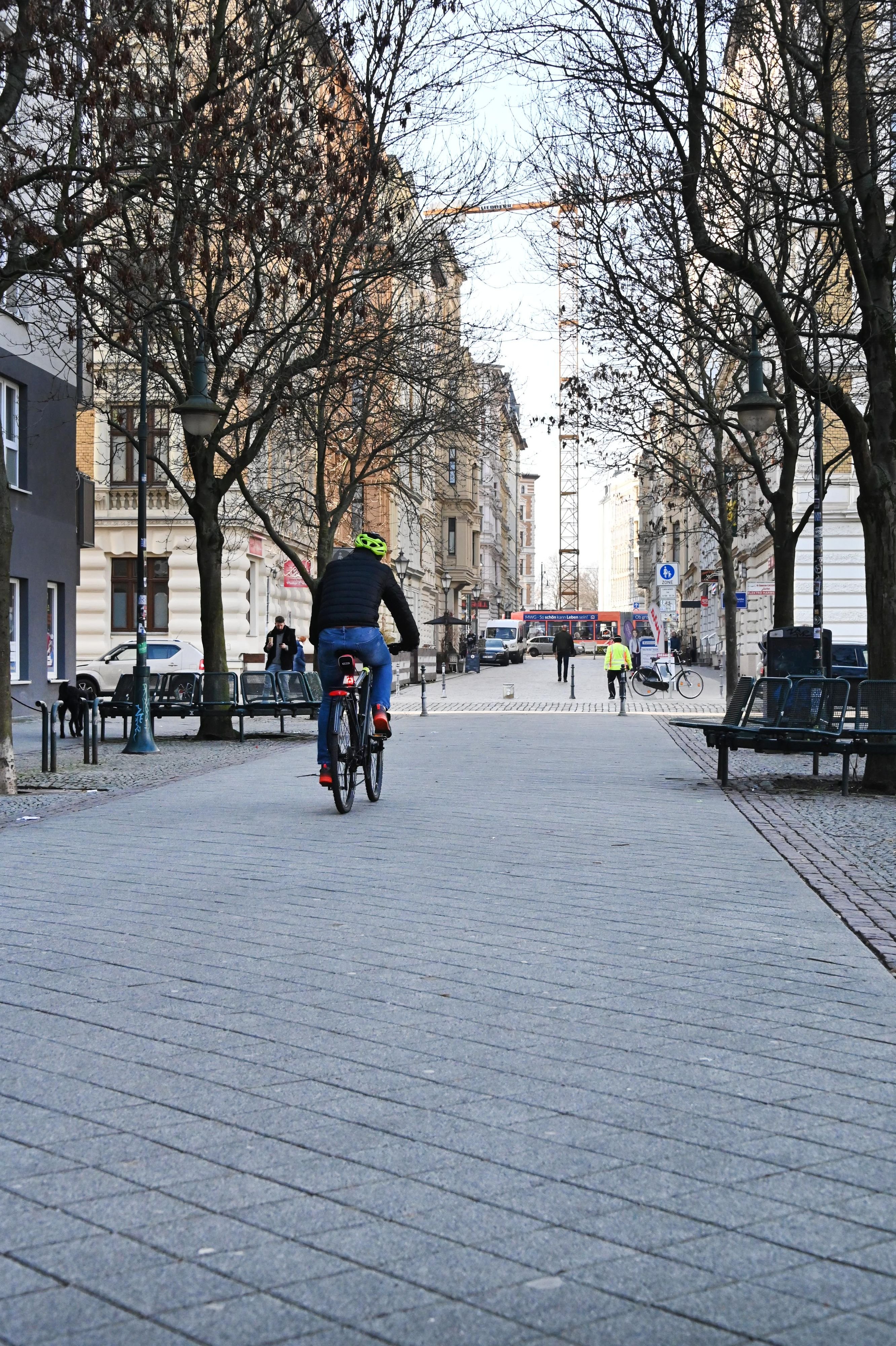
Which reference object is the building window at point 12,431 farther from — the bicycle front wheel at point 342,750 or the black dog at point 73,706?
the bicycle front wheel at point 342,750

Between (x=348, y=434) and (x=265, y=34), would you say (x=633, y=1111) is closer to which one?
(x=265, y=34)

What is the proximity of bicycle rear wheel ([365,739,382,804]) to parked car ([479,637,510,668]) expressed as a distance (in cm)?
7454

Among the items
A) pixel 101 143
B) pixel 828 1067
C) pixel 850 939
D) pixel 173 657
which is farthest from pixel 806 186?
pixel 173 657

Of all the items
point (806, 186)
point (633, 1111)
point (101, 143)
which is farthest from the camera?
point (806, 186)

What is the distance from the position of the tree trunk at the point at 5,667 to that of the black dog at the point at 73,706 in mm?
9103

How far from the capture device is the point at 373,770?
12469 mm

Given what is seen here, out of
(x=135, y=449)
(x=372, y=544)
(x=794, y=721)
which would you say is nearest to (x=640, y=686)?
(x=135, y=449)

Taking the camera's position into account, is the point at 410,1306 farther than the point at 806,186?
No

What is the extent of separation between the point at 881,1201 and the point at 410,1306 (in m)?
1.21

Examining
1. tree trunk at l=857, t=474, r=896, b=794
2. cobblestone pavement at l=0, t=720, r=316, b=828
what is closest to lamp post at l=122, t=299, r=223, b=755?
cobblestone pavement at l=0, t=720, r=316, b=828

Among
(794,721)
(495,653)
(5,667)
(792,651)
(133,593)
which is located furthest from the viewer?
(495,653)

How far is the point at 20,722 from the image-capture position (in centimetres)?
2755

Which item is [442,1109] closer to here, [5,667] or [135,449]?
[5,667]

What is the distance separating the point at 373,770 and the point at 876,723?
4388mm
